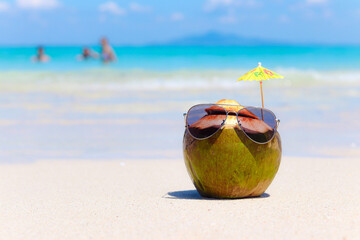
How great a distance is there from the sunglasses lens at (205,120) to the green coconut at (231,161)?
0.04 m

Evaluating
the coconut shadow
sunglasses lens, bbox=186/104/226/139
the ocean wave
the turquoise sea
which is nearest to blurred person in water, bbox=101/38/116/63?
the ocean wave

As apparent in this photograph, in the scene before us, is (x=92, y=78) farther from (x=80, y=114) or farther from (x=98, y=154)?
(x=98, y=154)

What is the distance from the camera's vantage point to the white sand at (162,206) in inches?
170

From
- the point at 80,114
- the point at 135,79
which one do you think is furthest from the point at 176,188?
the point at 135,79

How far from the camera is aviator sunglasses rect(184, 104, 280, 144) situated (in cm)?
491

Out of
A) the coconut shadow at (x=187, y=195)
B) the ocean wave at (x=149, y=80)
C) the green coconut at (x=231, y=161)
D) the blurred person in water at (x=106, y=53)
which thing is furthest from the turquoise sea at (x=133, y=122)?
the blurred person in water at (x=106, y=53)

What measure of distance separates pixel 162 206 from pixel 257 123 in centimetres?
108

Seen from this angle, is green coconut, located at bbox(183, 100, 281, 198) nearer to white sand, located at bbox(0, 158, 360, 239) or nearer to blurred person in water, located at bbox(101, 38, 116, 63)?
white sand, located at bbox(0, 158, 360, 239)

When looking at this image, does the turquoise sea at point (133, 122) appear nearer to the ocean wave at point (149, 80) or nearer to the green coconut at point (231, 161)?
the ocean wave at point (149, 80)

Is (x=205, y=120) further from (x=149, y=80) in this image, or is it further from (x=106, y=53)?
(x=106, y=53)

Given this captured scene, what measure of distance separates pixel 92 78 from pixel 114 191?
2077 cm

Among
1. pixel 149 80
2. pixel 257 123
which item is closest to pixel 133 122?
pixel 257 123

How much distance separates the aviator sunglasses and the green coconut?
0.04 metres

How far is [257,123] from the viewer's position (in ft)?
16.4
